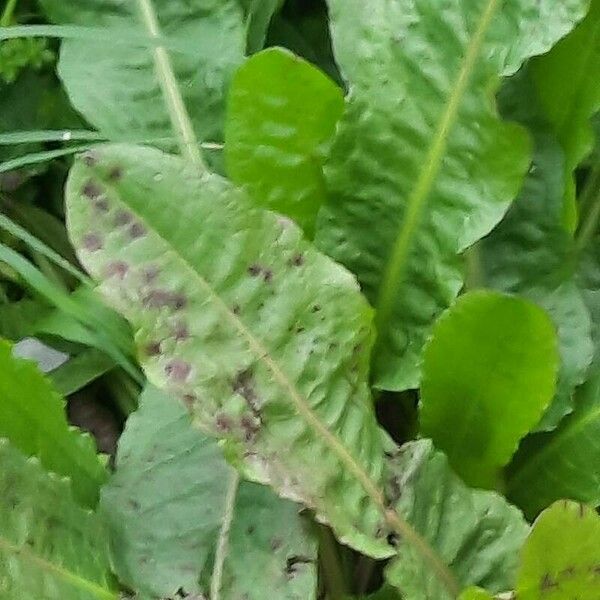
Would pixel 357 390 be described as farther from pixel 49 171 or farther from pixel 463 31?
pixel 49 171

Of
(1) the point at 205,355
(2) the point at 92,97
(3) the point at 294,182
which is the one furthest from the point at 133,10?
(1) the point at 205,355

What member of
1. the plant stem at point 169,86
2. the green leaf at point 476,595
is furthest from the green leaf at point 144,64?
the green leaf at point 476,595

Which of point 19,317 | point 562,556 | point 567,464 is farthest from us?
point 19,317

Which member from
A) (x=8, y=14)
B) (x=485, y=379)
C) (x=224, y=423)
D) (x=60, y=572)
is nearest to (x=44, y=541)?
(x=60, y=572)

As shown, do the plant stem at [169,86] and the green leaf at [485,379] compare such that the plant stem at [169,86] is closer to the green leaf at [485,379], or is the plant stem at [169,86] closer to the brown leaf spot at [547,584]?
the green leaf at [485,379]

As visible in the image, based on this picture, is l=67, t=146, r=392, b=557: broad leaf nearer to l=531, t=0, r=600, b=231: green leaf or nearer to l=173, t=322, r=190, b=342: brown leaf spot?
l=173, t=322, r=190, b=342: brown leaf spot

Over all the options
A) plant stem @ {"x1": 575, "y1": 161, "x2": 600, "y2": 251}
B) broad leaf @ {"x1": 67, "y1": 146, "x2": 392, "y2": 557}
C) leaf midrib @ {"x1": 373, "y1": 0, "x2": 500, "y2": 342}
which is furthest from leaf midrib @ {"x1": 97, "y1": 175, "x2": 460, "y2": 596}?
plant stem @ {"x1": 575, "y1": 161, "x2": 600, "y2": 251}

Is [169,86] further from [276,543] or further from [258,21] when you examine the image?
[276,543]

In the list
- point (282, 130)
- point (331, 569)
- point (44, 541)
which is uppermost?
point (282, 130)
